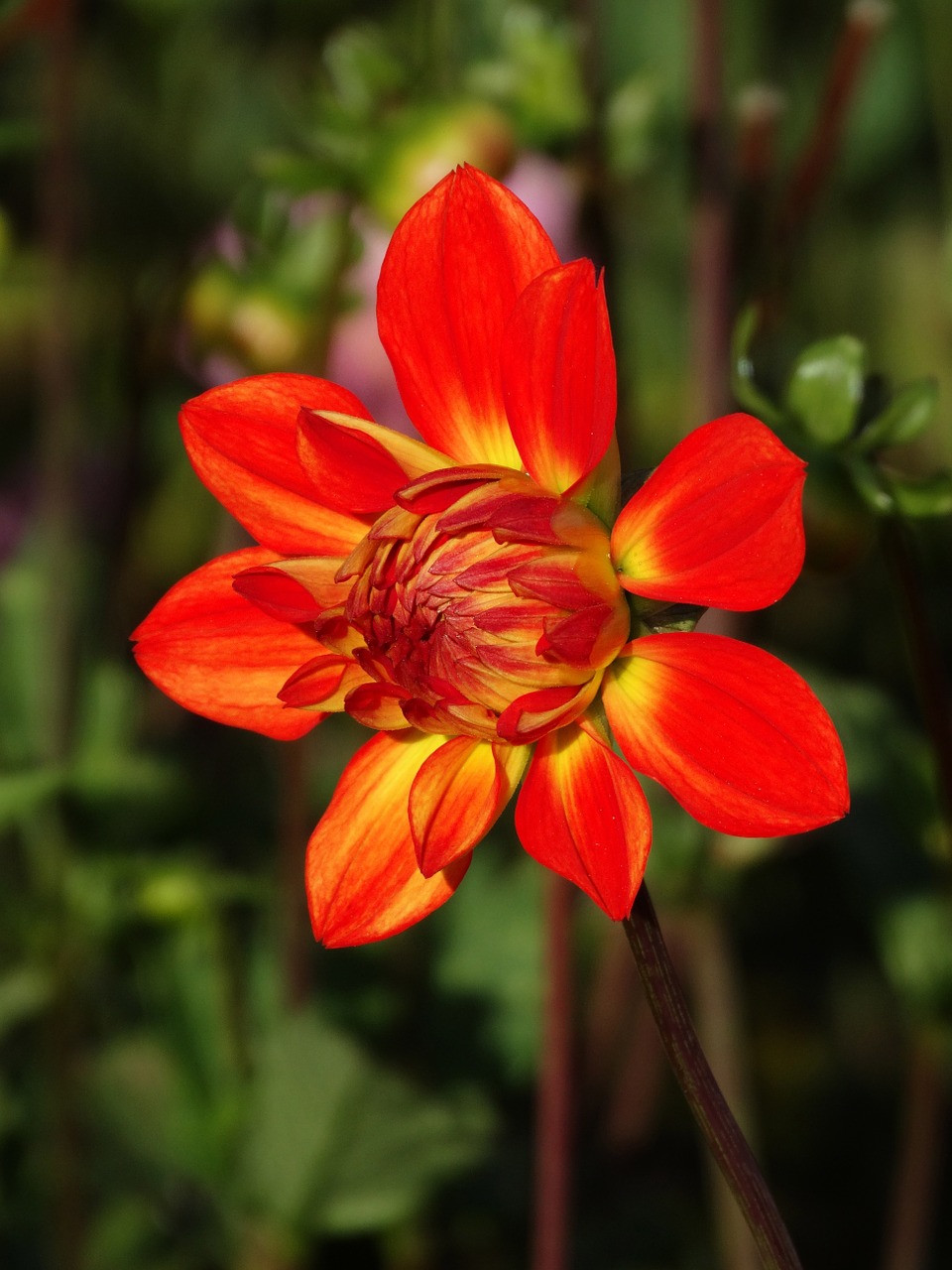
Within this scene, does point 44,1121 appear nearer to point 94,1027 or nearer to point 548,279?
point 94,1027

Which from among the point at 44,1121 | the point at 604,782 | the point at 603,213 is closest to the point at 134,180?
the point at 603,213

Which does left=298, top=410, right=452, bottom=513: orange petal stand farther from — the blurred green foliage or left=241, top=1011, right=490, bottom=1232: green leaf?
left=241, top=1011, right=490, bottom=1232: green leaf

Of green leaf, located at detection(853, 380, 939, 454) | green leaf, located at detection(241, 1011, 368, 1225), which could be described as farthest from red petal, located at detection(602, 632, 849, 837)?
green leaf, located at detection(241, 1011, 368, 1225)

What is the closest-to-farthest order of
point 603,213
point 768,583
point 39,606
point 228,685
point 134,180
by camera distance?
1. point 768,583
2. point 228,685
3. point 603,213
4. point 39,606
5. point 134,180

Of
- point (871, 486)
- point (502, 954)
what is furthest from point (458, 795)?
point (502, 954)

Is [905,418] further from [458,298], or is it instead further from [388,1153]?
[388,1153]

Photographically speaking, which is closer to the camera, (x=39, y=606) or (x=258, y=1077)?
(x=258, y=1077)

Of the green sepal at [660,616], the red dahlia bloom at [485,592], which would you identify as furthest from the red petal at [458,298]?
the green sepal at [660,616]
